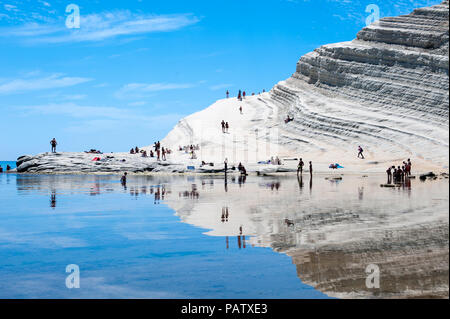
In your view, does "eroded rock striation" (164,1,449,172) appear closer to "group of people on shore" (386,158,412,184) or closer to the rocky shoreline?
the rocky shoreline

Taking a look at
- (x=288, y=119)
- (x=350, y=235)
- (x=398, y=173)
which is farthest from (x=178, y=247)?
(x=288, y=119)

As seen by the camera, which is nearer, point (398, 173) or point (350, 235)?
point (350, 235)

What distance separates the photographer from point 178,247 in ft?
31.9

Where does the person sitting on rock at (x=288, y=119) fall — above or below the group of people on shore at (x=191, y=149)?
above

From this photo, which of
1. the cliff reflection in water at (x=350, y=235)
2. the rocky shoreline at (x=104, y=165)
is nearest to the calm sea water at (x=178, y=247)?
the cliff reflection in water at (x=350, y=235)

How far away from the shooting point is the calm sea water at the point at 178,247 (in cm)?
684

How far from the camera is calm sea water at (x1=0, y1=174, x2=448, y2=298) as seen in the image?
6.84 meters

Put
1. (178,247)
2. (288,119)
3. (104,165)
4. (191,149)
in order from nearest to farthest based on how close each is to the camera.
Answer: (178,247) → (104,165) → (191,149) → (288,119)

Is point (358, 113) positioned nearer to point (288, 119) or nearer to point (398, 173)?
point (288, 119)

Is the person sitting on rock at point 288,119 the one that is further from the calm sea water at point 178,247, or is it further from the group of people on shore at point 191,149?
the calm sea water at point 178,247
